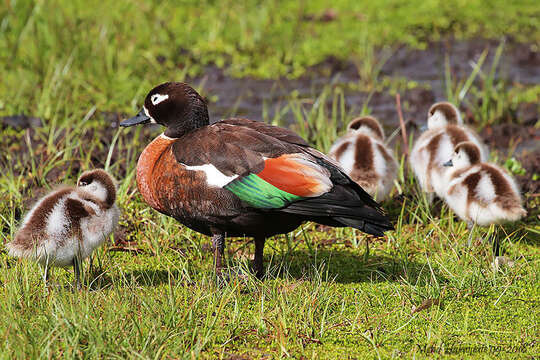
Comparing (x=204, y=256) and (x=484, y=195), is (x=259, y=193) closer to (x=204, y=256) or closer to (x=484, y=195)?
(x=204, y=256)

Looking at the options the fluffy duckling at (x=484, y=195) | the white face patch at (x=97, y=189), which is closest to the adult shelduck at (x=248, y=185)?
the white face patch at (x=97, y=189)

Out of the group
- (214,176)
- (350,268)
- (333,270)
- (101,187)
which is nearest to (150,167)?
(101,187)

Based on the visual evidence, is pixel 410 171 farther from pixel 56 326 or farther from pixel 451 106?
pixel 56 326

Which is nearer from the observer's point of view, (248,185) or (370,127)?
(248,185)

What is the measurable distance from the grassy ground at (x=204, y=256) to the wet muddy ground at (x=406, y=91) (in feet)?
0.69

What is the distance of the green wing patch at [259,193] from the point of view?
5.05 meters

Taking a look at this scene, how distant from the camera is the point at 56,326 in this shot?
4199 millimetres

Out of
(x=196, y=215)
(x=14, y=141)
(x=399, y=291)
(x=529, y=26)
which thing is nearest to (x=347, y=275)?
(x=399, y=291)

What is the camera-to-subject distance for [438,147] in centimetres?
704

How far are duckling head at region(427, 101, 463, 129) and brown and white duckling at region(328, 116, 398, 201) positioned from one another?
85cm

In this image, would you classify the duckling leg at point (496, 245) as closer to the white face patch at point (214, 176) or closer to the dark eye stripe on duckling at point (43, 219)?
the white face patch at point (214, 176)

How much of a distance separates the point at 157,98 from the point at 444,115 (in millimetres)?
2954

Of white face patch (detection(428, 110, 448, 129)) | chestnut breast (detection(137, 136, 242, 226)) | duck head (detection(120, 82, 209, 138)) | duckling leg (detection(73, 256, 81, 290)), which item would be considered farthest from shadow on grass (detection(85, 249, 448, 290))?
white face patch (detection(428, 110, 448, 129))

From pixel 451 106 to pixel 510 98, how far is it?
1982mm
